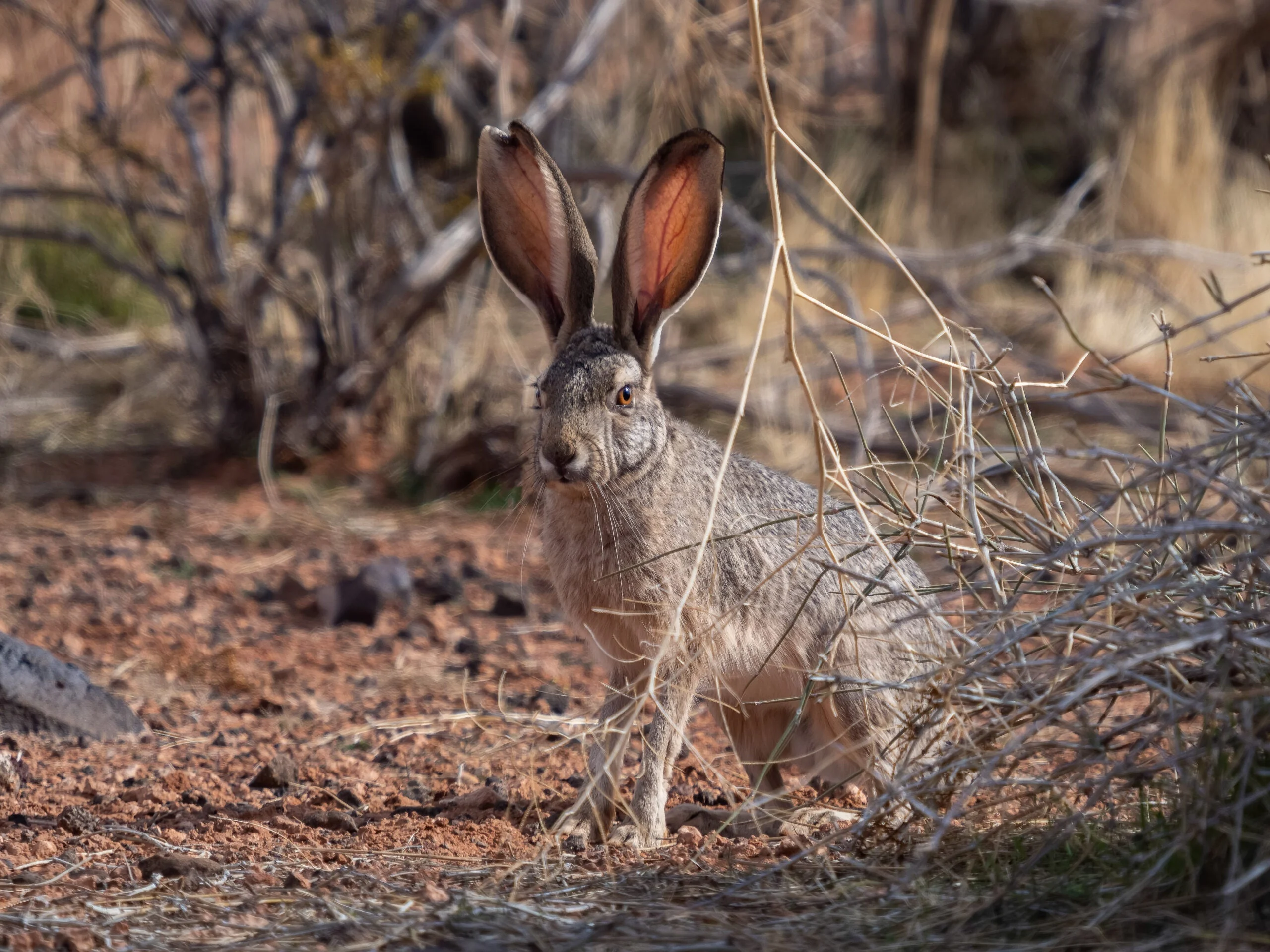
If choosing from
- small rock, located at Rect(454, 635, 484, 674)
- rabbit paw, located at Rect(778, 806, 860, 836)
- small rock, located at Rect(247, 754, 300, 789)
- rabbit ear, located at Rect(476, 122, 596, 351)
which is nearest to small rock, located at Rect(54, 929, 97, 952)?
small rock, located at Rect(247, 754, 300, 789)

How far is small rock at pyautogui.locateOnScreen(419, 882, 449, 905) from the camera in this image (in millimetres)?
2770

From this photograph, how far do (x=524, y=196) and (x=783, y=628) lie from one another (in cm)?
137

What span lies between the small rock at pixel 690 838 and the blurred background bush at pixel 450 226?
1.89 m

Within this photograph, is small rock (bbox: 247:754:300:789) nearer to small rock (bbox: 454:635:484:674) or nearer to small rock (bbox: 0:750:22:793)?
small rock (bbox: 0:750:22:793)

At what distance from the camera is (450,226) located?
7207 mm

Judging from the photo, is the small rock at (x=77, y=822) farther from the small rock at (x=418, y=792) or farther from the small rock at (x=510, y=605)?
the small rock at (x=510, y=605)

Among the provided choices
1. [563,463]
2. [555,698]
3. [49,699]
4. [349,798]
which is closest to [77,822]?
[349,798]

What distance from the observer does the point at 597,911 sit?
2.75 meters

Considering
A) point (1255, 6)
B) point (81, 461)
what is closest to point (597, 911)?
point (81, 461)

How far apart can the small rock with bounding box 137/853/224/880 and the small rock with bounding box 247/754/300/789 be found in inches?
30.5

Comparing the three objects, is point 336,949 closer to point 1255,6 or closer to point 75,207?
point 75,207

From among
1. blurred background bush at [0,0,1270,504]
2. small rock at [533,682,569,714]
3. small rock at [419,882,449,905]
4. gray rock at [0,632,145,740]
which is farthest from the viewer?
blurred background bush at [0,0,1270,504]


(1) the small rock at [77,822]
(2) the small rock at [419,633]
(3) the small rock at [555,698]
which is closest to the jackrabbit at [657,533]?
(3) the small rock at [555,698]

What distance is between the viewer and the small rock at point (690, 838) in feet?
11.1
